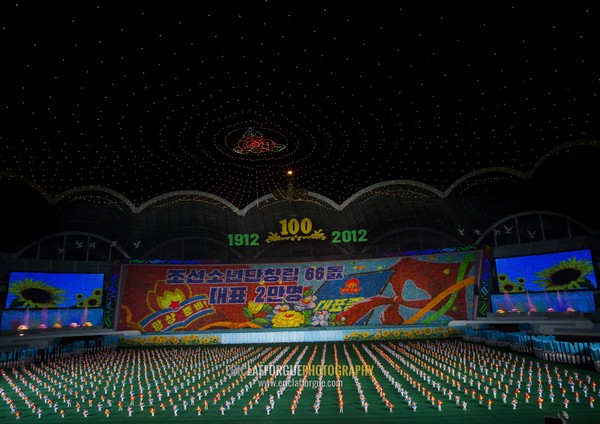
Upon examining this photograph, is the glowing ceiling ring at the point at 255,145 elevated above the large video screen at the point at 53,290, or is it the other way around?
the glowing ceiling ring at the point at 255,145

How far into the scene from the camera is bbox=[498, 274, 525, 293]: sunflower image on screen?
122 ft

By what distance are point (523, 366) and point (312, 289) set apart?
2448cm

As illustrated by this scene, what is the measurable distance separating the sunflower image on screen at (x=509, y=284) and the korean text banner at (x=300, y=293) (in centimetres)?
230

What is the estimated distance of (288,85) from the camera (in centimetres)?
1928

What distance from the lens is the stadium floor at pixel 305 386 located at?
44.4 feet

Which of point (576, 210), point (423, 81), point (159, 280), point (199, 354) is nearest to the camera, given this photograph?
point (423, 81)

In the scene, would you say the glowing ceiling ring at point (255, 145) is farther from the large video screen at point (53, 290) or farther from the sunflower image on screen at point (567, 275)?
the sunflower image on screen at point (567, 275)

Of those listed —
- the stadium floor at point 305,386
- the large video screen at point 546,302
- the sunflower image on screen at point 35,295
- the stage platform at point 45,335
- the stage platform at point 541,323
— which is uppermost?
the sunflower image on screen at point 35,295

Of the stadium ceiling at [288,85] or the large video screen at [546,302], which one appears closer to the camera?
the stadium ceiling at [288,85]

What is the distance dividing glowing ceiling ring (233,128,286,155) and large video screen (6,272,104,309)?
23556 mm

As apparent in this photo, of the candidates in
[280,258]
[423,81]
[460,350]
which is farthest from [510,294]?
[423,81]

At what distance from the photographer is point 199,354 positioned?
3027cm

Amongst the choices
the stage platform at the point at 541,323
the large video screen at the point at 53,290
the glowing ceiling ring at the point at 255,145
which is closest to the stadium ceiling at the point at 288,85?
the glowing ceiling ring at the point at 255,145

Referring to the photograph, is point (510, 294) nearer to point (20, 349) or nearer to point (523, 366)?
point (523, 366)
